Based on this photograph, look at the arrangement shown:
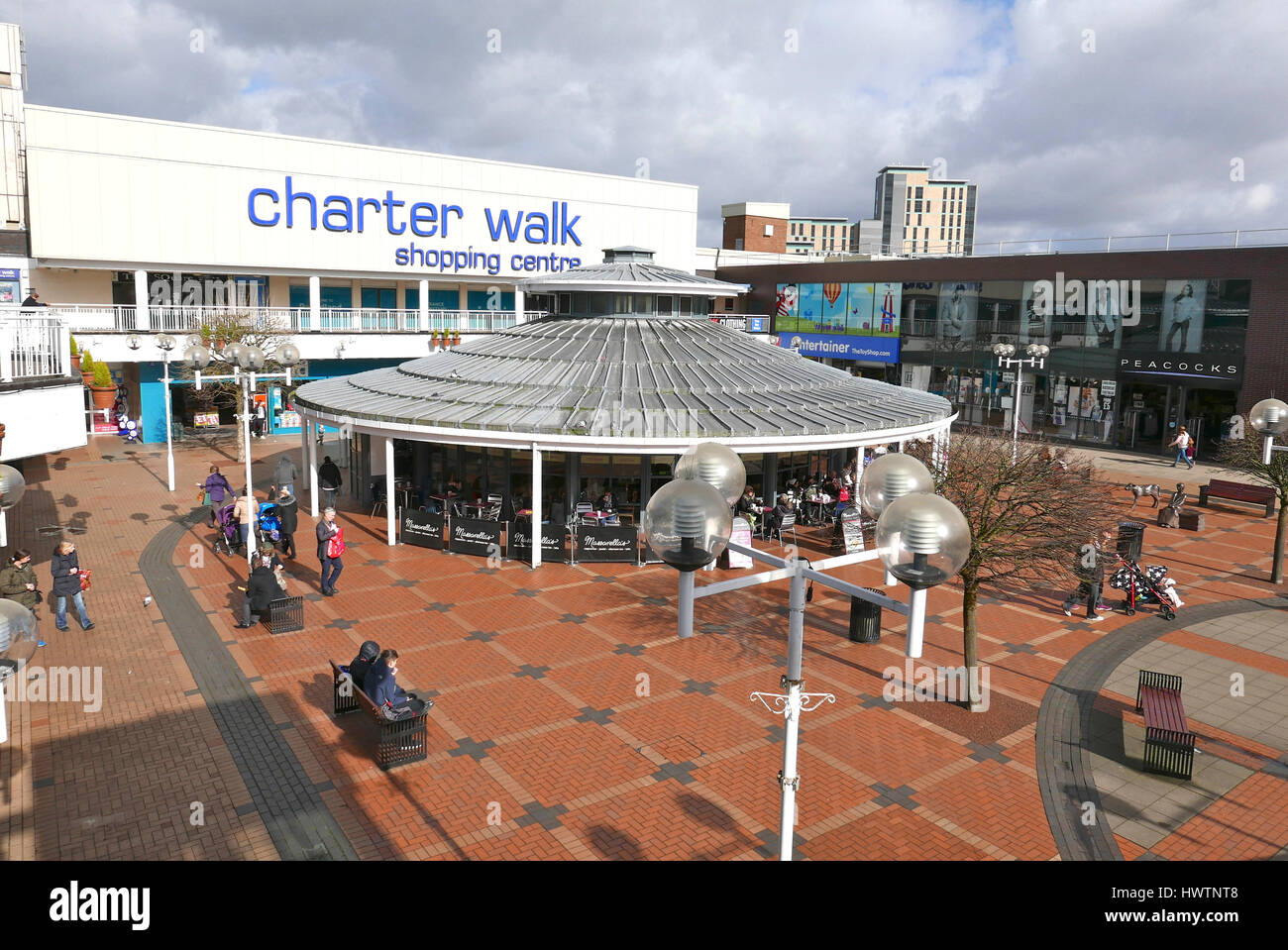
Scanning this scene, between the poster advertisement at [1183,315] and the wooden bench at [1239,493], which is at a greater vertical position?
the poster advertisement at [1183,315]

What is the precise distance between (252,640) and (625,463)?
9.54 m

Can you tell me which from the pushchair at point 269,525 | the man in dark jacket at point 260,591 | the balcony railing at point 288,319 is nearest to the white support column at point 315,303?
the balcony railing at point 288,319

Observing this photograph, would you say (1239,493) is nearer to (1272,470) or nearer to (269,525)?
(1272,470)

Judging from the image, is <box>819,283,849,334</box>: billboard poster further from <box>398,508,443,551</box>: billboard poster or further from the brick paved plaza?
<box>398,508,443,551</box>: billboard poster

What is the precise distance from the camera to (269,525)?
812 inches

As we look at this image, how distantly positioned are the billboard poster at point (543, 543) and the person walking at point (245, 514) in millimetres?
5390

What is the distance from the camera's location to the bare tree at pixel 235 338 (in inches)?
1275

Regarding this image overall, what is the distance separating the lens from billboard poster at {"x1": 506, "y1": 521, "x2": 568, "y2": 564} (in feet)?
65.0

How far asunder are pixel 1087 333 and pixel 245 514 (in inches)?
1377

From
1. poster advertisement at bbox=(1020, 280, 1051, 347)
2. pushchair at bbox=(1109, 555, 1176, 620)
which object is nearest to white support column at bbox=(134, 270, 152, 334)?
pushchair at bbox=(1109, 555, 1176, 620)

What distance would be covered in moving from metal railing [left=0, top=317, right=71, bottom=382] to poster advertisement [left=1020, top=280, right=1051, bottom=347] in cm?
3785

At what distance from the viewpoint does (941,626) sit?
16.4 meters

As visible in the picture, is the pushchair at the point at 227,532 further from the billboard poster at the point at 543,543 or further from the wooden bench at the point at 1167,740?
the wooden bench at the point at 1167,740
